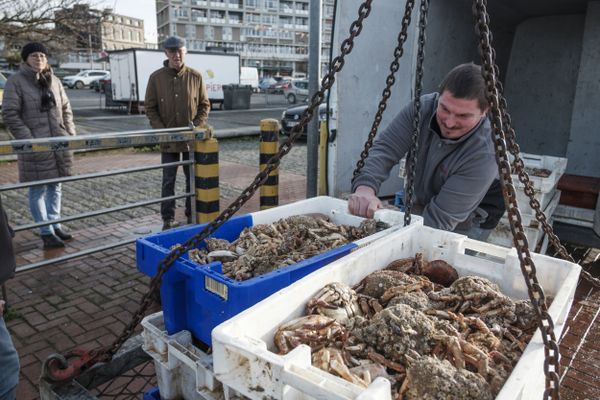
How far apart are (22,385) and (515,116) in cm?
840

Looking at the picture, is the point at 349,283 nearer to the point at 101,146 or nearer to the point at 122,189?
the point at 101,146

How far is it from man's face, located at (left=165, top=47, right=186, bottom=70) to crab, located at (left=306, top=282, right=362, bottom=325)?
463cm

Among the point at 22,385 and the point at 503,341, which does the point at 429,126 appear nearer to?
the point at 503,341

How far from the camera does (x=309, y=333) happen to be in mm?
1673

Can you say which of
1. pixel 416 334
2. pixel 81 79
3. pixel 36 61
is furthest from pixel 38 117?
pixel 81 79

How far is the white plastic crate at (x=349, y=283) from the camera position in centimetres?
134

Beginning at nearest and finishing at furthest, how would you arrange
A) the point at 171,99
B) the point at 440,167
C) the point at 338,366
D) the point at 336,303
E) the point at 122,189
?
1. the point at 338,366
2. the point at 336,303
3. the point at 440,167
4. the point at 171,99
5. the point at 122,189

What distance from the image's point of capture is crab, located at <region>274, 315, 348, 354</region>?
1630 mm

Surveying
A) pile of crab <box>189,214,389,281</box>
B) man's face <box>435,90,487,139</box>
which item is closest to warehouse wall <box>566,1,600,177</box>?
man's face <box>435,90,487,139</box>

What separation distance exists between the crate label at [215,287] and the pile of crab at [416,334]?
353 millimetres

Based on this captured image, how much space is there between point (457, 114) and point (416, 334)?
1.59 m

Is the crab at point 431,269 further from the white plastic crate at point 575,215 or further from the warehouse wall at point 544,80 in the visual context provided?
the warehouse wall at point 544,80

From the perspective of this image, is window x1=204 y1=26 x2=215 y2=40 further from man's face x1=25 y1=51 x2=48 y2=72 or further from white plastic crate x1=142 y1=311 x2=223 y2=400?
white plastic crate x1=142 y1=311 x2=223 y2=400

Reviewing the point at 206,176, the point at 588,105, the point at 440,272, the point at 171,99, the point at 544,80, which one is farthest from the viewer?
the point at 544,80
